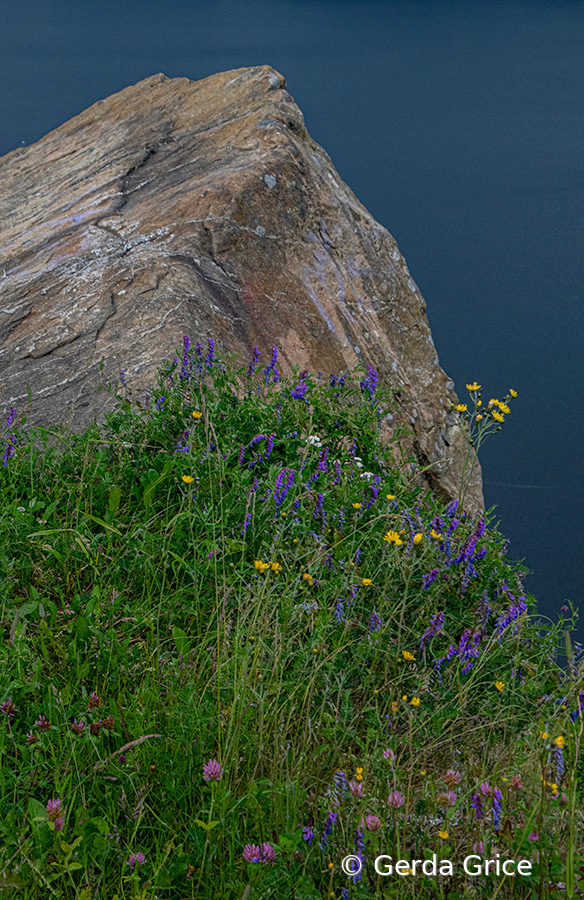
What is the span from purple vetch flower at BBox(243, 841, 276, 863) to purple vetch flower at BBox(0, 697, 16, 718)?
80 cm

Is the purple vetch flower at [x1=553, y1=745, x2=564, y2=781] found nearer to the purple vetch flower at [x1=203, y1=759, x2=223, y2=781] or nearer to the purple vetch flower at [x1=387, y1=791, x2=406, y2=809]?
the purple vetch flower at [x1=387, y1=791, x2=406, y2=809]

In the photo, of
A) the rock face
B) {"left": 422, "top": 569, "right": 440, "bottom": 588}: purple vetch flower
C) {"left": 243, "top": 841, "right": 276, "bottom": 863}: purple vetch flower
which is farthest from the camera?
the rock face

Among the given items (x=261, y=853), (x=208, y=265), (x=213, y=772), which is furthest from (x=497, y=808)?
(x=208, y=265)

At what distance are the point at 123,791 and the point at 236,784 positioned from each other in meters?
0.27

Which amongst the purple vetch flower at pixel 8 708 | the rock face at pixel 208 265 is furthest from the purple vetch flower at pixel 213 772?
the rock face at pixel 208 265

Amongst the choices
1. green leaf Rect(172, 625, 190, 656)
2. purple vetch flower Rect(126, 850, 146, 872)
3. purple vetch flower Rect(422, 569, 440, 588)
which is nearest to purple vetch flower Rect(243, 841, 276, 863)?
purple vetch flower Rect(126, 850, 146, 872)

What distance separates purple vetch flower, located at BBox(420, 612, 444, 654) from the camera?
2.21 metres

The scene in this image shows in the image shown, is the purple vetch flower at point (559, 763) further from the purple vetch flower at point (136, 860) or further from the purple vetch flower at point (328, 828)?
the purple vetch flower at point (136, 860)

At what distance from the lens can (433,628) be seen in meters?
2.25

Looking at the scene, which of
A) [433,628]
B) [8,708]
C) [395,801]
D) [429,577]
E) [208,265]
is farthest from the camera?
[208,265]

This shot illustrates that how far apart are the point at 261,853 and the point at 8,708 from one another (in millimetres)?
835

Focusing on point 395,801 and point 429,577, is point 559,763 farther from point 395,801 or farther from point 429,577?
point 429,577

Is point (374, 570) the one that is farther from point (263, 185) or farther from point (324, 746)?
point (263, 185)

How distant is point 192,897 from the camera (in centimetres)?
159
